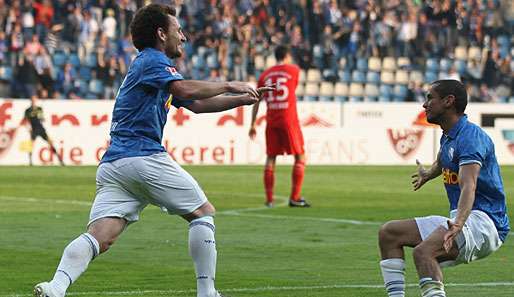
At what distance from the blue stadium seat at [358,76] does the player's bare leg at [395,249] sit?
32.3m

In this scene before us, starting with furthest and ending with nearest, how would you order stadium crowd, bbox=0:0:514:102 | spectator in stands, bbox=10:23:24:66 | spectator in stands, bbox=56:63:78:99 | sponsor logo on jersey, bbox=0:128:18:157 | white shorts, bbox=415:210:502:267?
stadium crowd, bbox=0:0:514:102 → spectator in stands, bbox=56:63:78:99 → spectator in stands, bbox=10:23:24:66 → sponsor logo on jersey, bbox=0:128:18:157 → white shorts, bbox=415:210:502:267

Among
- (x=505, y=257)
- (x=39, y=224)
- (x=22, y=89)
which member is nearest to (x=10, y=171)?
(x=22, y=89)

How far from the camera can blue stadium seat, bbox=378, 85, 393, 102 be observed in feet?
134

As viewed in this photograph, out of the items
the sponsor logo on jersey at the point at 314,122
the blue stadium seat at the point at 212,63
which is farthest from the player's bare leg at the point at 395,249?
the blue stadium seat at the point at 212,63

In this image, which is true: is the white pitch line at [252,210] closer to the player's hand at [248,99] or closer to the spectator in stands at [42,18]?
the player's hand at [248,99]

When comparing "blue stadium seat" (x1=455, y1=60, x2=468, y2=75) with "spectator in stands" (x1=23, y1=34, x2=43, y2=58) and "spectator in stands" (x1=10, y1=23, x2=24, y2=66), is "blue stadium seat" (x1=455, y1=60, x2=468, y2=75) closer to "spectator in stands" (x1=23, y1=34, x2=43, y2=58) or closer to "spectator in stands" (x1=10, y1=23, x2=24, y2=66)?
"spectator in stands" (x1=23, y1=34, x2=43, y2=58)

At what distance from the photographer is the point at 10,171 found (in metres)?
29.0

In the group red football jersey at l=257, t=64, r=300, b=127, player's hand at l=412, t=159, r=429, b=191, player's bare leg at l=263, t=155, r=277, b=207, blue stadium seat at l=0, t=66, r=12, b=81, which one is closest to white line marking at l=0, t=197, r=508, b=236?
player's bare leg at l=263, t=155, r=277, b=207

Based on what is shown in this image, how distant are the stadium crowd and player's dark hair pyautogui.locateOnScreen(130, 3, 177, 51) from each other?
2450 cm

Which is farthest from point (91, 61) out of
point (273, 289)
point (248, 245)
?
point (273, 289)

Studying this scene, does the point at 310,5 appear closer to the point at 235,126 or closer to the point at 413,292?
the point at 235,126

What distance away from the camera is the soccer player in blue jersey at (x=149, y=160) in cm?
838

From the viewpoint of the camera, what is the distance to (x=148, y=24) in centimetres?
856

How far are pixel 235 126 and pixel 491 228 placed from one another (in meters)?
25.2
